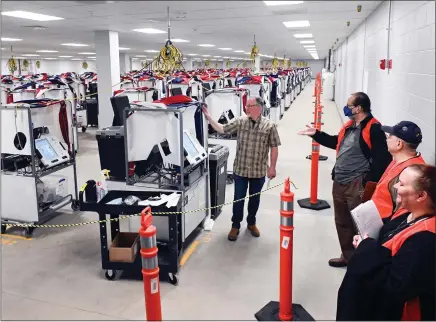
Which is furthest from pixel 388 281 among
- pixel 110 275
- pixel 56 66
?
pixel 56 66

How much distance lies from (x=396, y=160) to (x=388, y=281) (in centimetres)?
119

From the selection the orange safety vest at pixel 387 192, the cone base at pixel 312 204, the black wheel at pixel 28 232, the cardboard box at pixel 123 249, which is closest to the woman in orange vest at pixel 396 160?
the orange safety vest at pixel 387 192

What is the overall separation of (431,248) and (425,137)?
7.13 ft

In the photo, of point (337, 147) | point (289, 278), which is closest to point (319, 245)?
point (337, 147)

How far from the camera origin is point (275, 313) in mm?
3428

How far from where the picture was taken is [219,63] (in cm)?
4675

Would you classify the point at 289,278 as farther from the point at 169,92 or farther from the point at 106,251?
the point at 169,92

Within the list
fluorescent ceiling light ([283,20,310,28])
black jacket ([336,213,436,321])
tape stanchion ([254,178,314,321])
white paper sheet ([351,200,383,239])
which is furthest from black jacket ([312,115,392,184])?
fluorescent ceiling light ([283,20,310,28])

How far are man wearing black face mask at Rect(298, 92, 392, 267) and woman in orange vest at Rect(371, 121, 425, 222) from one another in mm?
800

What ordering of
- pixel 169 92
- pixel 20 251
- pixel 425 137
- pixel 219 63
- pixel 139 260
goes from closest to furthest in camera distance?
1. pixel 425 137
2. pixel 139 260
3. pixel 20 251
4. pixel 169 92
5. pixel 219 63

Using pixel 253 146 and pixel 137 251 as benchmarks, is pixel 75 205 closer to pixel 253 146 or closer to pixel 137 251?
pixel 137 251

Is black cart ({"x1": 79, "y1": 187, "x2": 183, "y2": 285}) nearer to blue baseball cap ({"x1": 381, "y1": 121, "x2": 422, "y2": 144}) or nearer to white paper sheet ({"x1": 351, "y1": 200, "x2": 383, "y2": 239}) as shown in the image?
white paper sheet ({"x1": 351, "y1": 200, "x2": 383, "y2": 239})

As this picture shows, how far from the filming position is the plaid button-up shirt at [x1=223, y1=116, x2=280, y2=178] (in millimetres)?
4770

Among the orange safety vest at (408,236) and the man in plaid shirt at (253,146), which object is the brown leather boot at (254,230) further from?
the orange safety vest at (408,236)
